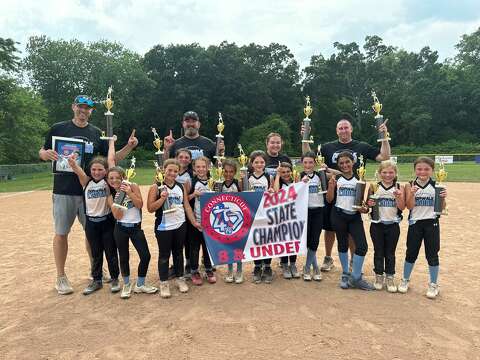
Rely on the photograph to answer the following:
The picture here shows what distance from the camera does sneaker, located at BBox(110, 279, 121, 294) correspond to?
5.38 metres

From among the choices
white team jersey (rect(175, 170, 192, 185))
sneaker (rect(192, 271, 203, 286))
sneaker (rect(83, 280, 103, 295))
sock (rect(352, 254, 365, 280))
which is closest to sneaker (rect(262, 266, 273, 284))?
sneaker (rect(192, 271, 203, 286))

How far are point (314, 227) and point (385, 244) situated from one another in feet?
3.46

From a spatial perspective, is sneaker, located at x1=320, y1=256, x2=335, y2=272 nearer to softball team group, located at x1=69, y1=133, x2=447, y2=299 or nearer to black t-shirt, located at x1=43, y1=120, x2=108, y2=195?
softball team group, located at x1=69, y1=133, x2=447, y2=299

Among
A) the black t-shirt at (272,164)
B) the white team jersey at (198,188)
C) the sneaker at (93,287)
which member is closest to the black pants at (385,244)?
the black t-shirt at (272,164)

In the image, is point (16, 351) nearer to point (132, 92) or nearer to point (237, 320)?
point (237, 320)

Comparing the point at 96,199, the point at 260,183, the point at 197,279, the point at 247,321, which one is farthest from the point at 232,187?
the point at 247,321

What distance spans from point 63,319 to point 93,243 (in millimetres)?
1087

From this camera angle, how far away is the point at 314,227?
582cm

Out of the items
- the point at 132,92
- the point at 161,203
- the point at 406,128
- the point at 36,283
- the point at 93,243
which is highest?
the point at 132,92

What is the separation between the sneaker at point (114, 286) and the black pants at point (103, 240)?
0.24 feet

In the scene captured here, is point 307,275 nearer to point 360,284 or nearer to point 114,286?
point 360,284

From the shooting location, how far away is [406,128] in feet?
209

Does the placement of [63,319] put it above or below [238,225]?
below

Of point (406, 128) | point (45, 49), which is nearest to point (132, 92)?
point (45, 49)
